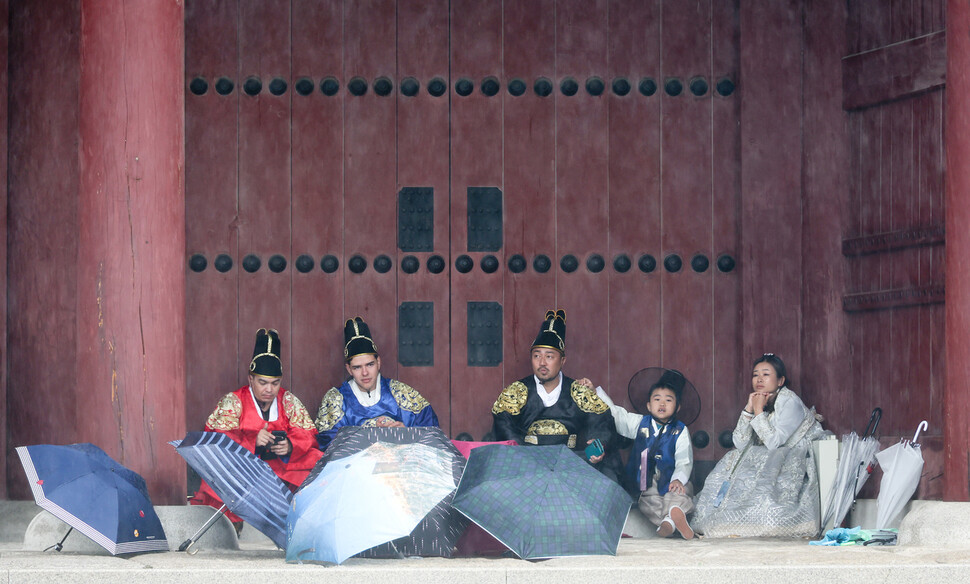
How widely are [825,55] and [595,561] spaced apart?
3022 millimetres

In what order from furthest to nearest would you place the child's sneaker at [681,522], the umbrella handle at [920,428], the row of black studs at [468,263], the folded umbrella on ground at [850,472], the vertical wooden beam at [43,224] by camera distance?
the row of black studs at [468,263] < the vertical wooden beam at [43,224] < the child's sneaker at [681,522] < the folded umbrella on ground at [850,472] < the umbrella handle at [920,428]

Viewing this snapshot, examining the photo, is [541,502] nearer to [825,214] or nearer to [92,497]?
[92,497]

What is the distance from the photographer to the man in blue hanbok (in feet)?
17.5

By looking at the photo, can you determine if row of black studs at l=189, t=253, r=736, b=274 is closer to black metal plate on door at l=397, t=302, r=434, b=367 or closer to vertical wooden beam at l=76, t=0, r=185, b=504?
black metal plate on door at l=397, t=302, r=434, b=367

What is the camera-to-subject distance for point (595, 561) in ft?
11.6

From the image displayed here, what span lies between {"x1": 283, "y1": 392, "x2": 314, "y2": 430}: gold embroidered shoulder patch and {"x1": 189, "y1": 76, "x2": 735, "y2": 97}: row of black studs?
4.64ft

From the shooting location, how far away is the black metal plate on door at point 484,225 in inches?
222

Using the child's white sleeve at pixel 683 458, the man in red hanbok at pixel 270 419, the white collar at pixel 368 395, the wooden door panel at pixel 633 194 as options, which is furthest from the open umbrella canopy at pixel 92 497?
the wooden door panel at pixel 633 194

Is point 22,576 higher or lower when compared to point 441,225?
lower

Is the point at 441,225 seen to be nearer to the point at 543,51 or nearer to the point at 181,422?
the point at 543,51

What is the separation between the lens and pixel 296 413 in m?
5.25

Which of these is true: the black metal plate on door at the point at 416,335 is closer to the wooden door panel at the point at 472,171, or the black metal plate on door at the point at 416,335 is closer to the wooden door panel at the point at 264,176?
the wooden door panel at the point at 472,171

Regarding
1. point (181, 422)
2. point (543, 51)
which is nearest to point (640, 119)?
point (543, 51)

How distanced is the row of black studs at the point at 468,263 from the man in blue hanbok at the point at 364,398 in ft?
1.00
